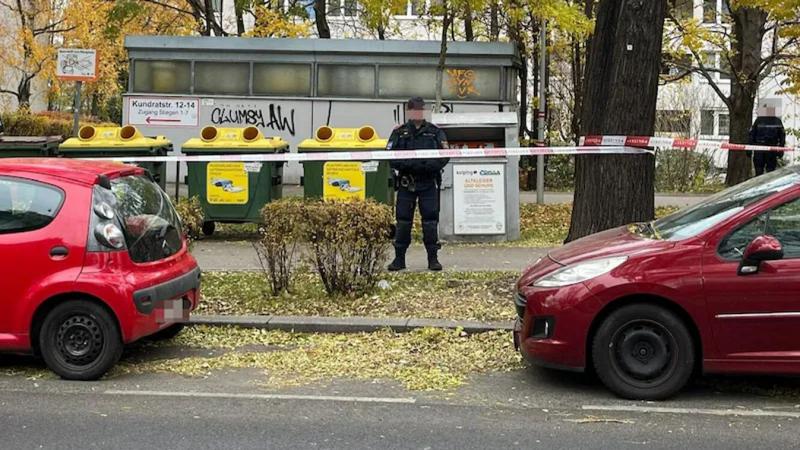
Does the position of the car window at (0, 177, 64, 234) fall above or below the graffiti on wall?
below

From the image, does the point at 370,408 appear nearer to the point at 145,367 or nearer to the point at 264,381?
the point at 264,381

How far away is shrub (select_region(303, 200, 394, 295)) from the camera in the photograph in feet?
26.6

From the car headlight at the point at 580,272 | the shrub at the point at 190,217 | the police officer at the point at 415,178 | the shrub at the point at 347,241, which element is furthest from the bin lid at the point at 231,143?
the car headlight at the point at 580,272

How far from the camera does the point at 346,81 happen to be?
1811 centimetres

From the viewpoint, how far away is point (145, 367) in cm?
666

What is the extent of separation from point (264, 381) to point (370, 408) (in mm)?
991

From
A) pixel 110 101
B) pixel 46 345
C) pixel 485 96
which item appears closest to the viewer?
pixel 46 345

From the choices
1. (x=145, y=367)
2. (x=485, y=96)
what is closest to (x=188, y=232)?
(x=145, y=367)

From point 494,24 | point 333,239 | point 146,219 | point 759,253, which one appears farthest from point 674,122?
point 146,219

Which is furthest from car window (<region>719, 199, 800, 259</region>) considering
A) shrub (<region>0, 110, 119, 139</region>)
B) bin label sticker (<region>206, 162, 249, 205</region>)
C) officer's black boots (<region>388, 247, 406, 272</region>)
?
shrub (<region>0, 110, 119, 139</region>)

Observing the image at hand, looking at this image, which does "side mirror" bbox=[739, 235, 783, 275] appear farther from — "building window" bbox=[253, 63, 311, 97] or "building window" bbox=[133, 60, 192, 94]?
"building window" bbox=[133, 60, 192, 94]

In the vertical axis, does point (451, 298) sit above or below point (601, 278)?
below

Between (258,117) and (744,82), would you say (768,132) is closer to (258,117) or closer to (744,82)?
(744,82)

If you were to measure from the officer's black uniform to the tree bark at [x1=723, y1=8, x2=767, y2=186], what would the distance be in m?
10.5
